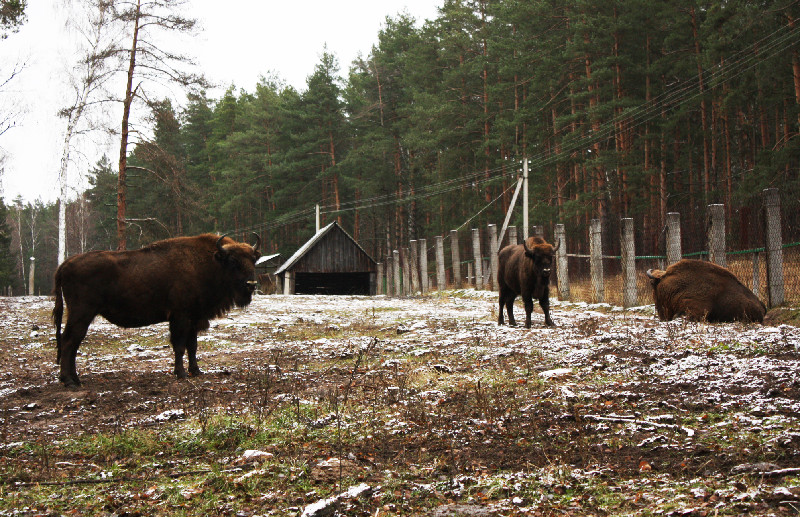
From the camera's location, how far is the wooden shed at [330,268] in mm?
37844

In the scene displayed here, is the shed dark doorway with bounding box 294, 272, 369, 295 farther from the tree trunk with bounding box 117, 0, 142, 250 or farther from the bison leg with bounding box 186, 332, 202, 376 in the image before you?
the bison leg with bounding box 186, 332, 202, 376

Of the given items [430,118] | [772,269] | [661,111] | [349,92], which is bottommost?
[772,269]

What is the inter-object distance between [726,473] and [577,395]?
187 centimetres

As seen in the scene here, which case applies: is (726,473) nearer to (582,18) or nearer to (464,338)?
(464,338)

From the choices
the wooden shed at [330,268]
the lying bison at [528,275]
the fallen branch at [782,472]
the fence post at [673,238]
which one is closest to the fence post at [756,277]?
the fence post at [673,238]

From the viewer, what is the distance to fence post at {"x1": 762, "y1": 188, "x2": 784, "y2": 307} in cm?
987

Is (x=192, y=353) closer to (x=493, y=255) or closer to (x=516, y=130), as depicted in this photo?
(x=493, y=255)

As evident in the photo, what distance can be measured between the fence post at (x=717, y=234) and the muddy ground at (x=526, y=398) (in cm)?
224

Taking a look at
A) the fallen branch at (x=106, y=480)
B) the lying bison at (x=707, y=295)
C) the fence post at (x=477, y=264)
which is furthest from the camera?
the fence post at (x=477, y=264)

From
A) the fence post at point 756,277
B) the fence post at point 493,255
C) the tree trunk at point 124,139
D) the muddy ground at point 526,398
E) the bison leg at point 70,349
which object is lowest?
the muddy ground at point 526,398

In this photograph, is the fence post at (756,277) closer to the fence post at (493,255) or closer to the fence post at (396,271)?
the fence post at (493,255)

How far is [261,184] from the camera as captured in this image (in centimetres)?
5262

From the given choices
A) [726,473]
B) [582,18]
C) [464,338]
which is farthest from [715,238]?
[582,18]

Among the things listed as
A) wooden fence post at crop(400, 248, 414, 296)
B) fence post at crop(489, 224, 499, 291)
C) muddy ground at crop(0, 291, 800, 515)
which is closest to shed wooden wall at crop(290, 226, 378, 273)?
wooden fence post at crop(400, 248, 414, 296)
